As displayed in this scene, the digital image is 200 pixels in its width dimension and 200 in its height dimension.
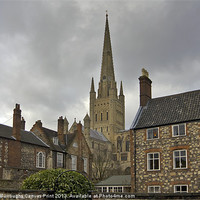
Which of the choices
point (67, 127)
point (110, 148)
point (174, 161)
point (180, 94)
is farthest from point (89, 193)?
point (110, 148)

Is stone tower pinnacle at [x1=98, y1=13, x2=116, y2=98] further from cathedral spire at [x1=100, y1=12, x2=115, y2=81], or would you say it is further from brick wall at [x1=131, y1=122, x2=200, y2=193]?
brick wall at [x1=131, y1=122, x2=200, y2=193]

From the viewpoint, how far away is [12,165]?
3434cm

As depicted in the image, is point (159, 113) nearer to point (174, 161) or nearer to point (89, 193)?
point (174, 161)

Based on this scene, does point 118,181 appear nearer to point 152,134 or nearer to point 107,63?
point 152,134

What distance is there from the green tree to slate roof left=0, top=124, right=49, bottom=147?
708 inches

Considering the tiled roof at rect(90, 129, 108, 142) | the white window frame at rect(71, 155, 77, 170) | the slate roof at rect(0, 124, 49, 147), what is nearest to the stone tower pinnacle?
the tiled roof at rect(90, 129, 108, 142)

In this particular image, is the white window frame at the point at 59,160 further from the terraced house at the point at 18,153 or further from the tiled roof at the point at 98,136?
the tiled roof at the point at 98,136

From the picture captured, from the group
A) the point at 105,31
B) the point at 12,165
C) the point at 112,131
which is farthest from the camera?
the point at 105,31

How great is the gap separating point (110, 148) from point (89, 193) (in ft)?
406

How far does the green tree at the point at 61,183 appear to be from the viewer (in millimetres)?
16422

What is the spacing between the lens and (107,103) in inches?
6171

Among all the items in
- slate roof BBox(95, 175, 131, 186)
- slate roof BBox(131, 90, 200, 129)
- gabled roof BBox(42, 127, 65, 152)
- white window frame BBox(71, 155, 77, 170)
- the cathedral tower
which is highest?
the cathedral tower

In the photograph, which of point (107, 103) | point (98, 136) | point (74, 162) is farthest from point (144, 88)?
point (107, 103)

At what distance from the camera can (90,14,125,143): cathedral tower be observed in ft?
503
